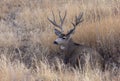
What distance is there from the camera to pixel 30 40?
39.1 ft

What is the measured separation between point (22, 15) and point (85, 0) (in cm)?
251

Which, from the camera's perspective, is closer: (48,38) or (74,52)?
(74,52)

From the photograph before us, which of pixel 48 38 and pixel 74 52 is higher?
pixel 48 38

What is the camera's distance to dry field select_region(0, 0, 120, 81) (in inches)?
321

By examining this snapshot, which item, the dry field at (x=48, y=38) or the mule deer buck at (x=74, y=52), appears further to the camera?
the mule deer buck at (x=74, y=52)

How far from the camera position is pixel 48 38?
11164 mm

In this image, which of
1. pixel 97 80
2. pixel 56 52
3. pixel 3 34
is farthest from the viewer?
pixel 3 34

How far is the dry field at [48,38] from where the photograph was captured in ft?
26.8

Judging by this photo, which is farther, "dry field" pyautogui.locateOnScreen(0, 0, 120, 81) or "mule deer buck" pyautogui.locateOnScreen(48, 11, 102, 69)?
"mule deer buck" pyautogui.locateOnScreen(48, 11, 102, 69)

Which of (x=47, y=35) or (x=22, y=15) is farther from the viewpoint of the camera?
(x=22, y=15)


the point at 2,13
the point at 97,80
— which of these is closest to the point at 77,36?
the point at 97,80

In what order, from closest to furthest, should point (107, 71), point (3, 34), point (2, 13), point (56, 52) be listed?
point (107, 71), point (56, 52), point (3, 34), point (2, 13)

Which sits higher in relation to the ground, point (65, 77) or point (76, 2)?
point (76, 2)

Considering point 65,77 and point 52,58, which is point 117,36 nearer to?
point 52,58
